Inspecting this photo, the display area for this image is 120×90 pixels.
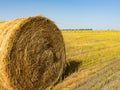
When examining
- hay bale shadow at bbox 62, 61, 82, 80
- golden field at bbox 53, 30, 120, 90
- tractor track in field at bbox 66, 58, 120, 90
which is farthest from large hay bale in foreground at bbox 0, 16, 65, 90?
tractor track in field at bbox 66, 58, 120, 90

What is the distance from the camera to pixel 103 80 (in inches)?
396

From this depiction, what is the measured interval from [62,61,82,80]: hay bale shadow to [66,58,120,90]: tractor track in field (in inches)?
28.4

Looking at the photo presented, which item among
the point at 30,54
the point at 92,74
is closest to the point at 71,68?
the point at 92,74

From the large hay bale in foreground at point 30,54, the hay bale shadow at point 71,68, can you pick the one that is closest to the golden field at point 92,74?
the hay bale shadow at point 71,68

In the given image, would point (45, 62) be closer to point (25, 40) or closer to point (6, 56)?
point (25, 40)

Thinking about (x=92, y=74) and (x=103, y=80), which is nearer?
(x=103, y=80)

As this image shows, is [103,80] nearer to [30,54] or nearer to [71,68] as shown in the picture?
[71,68]

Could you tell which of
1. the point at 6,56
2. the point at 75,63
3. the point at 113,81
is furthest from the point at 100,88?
the point at 75,63

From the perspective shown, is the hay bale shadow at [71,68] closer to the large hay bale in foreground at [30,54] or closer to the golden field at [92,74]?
the golden field at [92,74]

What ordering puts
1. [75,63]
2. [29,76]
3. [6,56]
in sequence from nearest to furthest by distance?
[6,56] → [29,76] → [75,63]

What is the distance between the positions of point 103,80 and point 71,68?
2.21m

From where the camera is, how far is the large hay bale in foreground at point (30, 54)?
29.8ft

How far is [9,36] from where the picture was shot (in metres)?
9.15

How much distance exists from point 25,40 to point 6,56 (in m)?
1.03
